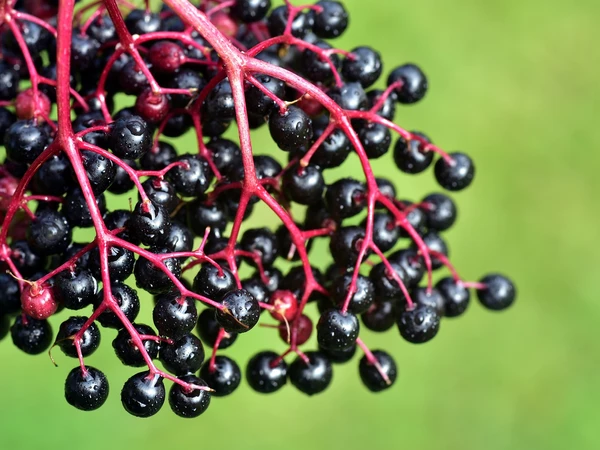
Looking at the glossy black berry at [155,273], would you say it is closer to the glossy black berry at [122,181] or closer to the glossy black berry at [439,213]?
the glossy black berry at [122,181]

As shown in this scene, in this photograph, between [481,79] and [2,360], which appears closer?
[2,360]

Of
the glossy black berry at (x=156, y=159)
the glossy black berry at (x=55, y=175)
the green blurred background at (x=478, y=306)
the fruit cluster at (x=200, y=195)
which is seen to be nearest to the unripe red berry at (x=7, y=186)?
the fruit cluster at (x=200, y=195)

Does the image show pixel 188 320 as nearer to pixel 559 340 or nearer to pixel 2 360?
pixel 2 360

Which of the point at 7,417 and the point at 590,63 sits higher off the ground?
the point at 590,63

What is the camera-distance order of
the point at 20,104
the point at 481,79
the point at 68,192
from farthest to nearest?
the point at 481,79, the point at 20,104, the point at 68,192

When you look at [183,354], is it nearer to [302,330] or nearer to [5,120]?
[302,330]

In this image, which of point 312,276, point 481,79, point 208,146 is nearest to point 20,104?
point 208,146

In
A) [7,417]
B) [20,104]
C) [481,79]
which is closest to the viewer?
[20,104]
